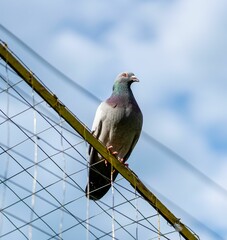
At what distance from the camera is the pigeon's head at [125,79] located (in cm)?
1230

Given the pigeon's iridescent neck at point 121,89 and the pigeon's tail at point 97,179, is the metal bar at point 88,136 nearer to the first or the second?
the pigeon's tail at point 97,179

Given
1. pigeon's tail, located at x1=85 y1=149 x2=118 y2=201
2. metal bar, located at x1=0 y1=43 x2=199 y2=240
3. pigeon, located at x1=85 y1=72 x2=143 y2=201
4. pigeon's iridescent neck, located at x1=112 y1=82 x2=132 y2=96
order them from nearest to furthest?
metal bar, located at x1=0 y1=43 x2=199 y2=240, pigeon's tail, located at x1=85 y1=149 x2=118 y2=201, pigeon, located at x1=85 y1=72 x2=143 y2=201, pigeon's iridescent neck, located at x1=112 y1=82 x2=132 y2=96

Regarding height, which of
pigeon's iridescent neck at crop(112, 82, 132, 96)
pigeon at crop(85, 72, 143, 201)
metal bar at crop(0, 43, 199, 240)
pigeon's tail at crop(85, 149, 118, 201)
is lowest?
metal bar at crop(0, 43, 199, 240)

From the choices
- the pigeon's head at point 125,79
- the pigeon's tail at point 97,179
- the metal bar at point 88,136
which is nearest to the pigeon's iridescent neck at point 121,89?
the pigeon's head at point 125,79

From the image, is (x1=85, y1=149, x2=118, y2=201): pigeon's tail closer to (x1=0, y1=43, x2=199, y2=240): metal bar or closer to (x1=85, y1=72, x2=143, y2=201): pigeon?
(x1=85, y1=72, x2=143, y2=201): pigeon

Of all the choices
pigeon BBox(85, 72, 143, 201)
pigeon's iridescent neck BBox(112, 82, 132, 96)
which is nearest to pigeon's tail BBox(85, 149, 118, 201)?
pigeon BBox(85, 72, 143, 201)

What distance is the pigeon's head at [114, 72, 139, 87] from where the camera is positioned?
40.3ft

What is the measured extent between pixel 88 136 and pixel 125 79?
4.36 m

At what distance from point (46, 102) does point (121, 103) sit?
403 cm

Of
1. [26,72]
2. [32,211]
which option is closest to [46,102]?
[26,72]

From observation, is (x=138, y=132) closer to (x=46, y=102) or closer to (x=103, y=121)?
(x=103, y=121)

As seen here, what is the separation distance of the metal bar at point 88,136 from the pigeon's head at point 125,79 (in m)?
3.67

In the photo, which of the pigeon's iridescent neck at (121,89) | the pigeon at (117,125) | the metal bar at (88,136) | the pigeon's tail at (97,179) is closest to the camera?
the metal bar at (88,136)

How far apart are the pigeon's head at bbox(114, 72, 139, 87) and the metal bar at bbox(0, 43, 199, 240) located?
3671mm
